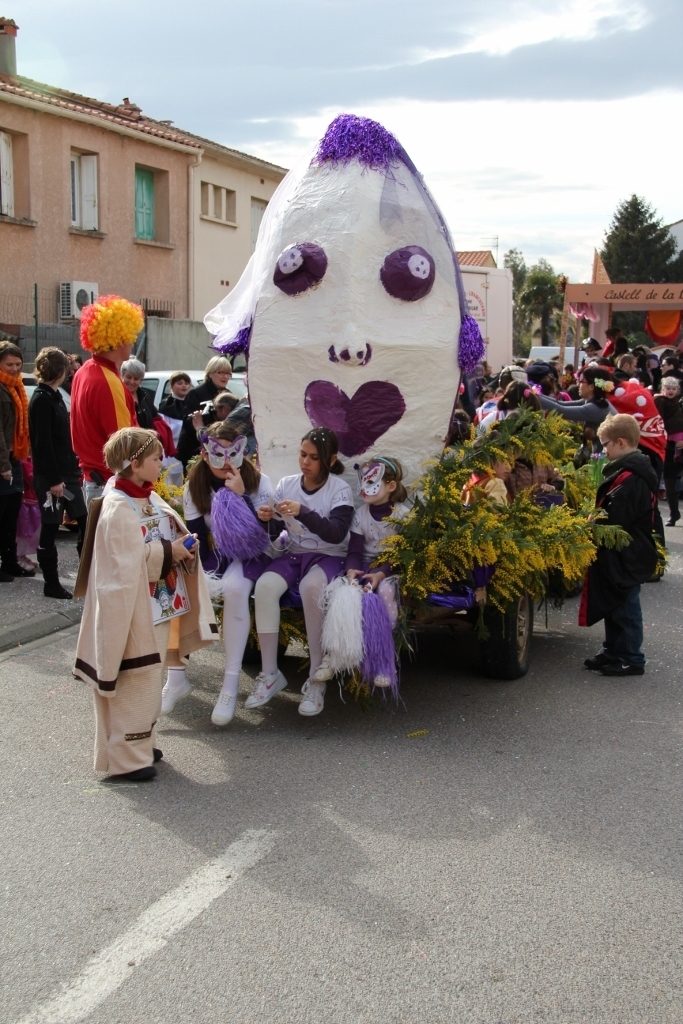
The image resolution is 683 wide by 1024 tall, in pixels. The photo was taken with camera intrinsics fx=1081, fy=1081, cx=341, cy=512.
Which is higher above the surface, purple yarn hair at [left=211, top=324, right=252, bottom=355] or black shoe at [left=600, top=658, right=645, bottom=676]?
purple yarn hair at [left=211, top=324, right=252, bottom=355]

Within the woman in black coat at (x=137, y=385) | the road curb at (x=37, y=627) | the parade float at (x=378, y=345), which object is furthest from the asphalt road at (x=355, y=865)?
the woman in black coat at (x=137, y=385)

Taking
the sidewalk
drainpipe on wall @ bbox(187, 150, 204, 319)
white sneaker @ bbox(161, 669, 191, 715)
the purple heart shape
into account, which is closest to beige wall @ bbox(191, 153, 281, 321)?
drainpipe on wall @ bbox(187, 150, 204, 319)

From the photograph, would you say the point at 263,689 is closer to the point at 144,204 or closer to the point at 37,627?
the point at 37,627

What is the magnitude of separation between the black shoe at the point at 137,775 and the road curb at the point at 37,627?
96.7 inches

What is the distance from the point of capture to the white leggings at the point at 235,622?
16.7ft

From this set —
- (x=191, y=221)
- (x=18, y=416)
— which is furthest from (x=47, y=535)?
(x=191, y=221)

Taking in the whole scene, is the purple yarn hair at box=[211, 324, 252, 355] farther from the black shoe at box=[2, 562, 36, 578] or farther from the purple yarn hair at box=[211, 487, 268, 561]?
the black shoe at box=[2, 562, 36, 578]

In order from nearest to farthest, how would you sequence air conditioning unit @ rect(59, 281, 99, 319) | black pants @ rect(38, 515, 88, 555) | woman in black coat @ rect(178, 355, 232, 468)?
1. black pants @ rect(38, 515, 88, 555)
2. woman in black coat @ rect(178, 355, 232, 468)
3. air conditioning unit @ rect(59, 281, 99, 319)

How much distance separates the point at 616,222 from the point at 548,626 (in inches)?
2204

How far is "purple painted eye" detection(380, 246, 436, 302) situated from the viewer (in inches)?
222

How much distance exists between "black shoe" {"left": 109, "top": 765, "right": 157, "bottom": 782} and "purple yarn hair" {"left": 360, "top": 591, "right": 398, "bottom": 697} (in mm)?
1015

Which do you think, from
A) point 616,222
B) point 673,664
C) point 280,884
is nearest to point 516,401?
point 673,664

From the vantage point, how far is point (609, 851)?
3.79m

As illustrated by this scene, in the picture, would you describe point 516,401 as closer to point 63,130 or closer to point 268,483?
point 268,483
